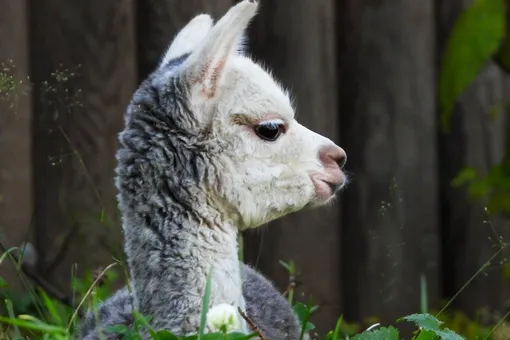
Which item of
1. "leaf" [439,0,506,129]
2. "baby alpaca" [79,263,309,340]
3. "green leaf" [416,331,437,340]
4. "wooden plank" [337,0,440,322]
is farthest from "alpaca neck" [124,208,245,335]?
"wooden plank" [337,0,440,322]

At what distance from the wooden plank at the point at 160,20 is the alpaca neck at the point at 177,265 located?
2.29 m

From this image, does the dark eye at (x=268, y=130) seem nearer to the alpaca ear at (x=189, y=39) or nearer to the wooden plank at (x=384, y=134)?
the alpaca ear at (x=189, y=39)

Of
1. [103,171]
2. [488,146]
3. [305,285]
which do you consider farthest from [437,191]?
[103,171]

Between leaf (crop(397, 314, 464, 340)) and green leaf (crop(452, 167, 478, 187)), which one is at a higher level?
green leaf (crop(452, 167, 478, 187))

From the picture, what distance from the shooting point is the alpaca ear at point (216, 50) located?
3176 millimetres

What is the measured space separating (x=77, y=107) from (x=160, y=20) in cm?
57

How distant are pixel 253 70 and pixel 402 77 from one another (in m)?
2.53

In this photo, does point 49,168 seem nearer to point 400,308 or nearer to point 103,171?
point 103,171

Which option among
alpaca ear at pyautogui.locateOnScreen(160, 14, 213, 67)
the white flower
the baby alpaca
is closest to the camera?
the white flower

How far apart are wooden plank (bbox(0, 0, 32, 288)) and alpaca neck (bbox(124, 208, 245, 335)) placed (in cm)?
212

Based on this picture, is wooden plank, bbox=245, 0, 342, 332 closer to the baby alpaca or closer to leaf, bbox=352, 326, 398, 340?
the baby alpaca

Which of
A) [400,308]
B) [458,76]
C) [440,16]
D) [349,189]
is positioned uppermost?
[440,16]

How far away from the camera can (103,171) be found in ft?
17.6

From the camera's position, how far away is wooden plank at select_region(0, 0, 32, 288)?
5.25m
